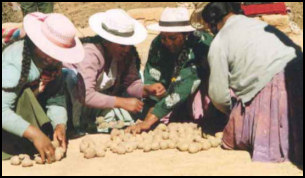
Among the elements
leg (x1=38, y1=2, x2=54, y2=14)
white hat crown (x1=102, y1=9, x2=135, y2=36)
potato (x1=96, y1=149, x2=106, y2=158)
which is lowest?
leg (x1=38, y1=2, x2=54, y2=14)

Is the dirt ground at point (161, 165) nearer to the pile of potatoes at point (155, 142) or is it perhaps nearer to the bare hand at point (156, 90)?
the pile of potatoes at point (155, 142)

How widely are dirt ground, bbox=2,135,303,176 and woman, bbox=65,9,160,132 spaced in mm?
572

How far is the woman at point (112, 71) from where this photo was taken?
4.55 m

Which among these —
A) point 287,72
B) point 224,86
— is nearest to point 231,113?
point 224,86

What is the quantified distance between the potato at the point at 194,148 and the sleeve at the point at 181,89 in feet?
1.73

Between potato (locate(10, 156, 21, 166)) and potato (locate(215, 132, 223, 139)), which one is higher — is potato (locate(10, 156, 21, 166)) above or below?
above

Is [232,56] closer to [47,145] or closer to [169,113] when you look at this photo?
[169,113]

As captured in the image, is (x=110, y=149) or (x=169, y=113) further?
(x=169, y=113)

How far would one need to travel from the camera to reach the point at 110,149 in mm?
4445

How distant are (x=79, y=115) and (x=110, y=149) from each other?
0.57 meters

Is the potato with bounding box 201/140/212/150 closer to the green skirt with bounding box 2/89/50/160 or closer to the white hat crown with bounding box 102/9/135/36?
the white hat crown with bounding box 102/9/135/36

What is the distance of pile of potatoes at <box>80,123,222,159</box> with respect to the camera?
4.33m

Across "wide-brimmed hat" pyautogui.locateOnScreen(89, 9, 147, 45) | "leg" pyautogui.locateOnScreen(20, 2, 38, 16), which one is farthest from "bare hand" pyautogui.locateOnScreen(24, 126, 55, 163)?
"leg" pyautogui.locateOnScreen(20, 2, 38, 16)

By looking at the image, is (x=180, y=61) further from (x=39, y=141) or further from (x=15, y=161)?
(x=15, y=161)
